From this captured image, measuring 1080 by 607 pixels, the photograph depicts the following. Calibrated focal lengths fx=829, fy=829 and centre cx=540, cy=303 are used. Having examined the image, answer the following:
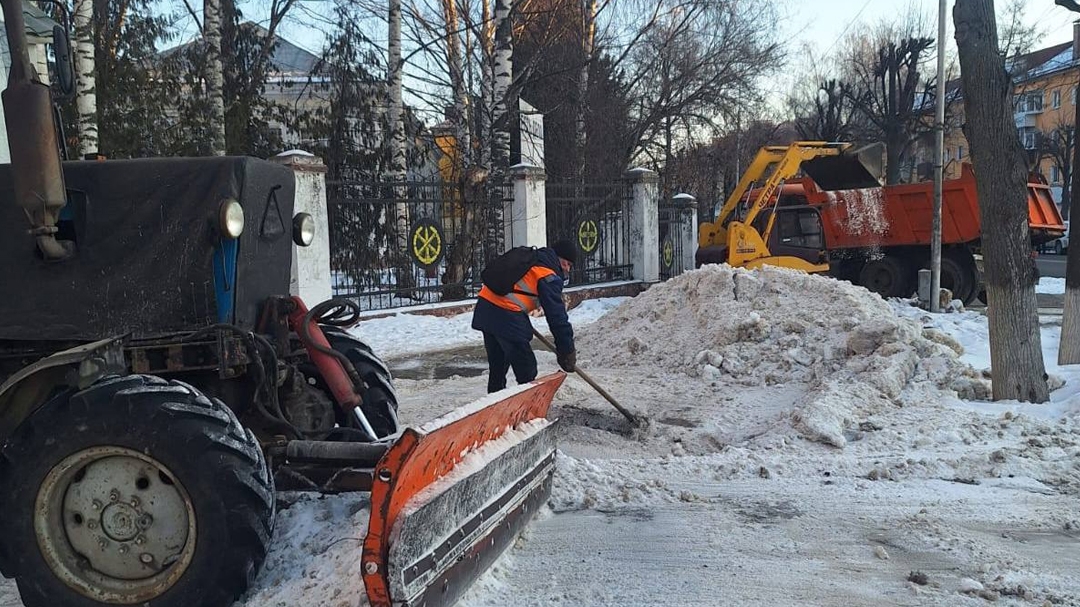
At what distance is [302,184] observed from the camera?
11.9 m

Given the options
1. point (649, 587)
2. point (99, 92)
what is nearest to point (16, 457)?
point (649, 587)

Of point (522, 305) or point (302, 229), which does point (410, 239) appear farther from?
point (302, 229)

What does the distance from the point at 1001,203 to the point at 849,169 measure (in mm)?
10173

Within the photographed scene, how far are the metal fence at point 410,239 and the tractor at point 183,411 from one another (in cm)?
897

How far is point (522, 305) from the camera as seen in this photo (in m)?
6.25

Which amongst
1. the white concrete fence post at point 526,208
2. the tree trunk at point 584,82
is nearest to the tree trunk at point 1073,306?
the white concrete fence post at point 526,208

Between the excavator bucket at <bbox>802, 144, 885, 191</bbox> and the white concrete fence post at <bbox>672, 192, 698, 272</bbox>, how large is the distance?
2.96 metres

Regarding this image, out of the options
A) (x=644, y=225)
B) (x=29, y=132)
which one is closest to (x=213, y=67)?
(x=644, y=225)

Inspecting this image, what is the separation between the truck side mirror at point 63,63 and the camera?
3709mm

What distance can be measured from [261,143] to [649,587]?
15.5 metres

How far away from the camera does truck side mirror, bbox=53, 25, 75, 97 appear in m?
3.71

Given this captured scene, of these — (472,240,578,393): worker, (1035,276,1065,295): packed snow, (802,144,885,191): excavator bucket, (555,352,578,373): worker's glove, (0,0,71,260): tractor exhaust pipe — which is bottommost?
(1035,276,1065,295): packed snow

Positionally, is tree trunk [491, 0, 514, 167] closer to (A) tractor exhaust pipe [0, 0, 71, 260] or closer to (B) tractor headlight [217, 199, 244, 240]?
(B) tractor headlight [217, 199, 244, 240]

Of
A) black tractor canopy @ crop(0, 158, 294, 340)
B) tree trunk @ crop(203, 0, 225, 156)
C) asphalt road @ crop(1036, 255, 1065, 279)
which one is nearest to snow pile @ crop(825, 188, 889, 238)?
asphalt road @ crop(1036, 255, 1065, 279)
